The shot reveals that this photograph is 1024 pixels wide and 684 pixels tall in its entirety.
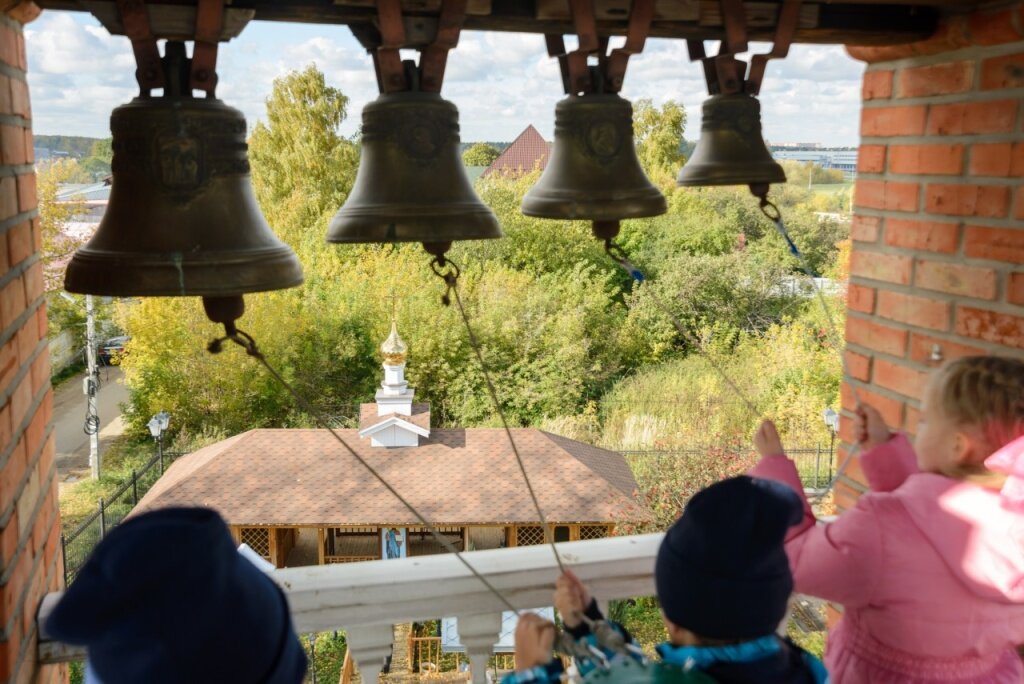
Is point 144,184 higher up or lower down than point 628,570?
higher up

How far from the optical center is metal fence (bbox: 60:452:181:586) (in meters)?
9.09

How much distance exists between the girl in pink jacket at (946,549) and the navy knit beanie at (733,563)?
0.17 meters

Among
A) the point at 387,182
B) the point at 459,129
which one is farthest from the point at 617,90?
the point at 387,182

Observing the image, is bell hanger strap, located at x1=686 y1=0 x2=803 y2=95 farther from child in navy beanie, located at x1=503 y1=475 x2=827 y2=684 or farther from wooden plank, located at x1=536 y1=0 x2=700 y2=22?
child in navy beanie, located at x1=503 y1=475 x2=827 y2=684

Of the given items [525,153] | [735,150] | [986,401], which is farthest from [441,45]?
[525,153]

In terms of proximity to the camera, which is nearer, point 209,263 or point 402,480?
point 209,263

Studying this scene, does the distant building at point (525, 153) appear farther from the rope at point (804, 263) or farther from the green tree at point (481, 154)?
the rope at point (804, 263)

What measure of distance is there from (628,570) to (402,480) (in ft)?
26.7

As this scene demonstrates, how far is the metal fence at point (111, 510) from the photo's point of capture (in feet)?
29.8

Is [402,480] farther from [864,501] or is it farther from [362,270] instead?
[864,501]

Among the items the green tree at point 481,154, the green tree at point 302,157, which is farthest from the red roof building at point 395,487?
the green tree at point 481,154

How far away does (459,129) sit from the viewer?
1163 millimetres

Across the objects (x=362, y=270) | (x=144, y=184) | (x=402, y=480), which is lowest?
(x=402, y=480)

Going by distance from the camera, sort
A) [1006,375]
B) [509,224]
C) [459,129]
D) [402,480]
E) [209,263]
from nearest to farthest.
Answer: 1. [209,263]
2. [1006,375]
3. [459,129]
4. [402,480]
5. [509,224]
